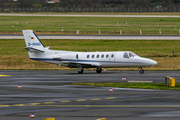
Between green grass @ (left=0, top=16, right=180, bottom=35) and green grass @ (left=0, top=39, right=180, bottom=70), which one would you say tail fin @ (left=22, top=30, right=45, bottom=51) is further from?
green grass @ (left=0, top=16, right=180, bottom=35)

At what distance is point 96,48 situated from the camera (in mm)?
55438

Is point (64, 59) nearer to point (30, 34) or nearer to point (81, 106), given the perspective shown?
point (30, 34)

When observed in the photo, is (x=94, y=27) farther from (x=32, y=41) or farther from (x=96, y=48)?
(x=32, y=41)

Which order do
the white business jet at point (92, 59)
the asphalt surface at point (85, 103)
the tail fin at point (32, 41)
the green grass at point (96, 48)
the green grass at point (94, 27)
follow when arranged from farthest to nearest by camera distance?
the green grass at point (94, 27) < the green grass at point (96, 48) < the tail fin at point (32, 41) < the white business jet at point (92, 59) < the asphalt surface at point (85, 103)

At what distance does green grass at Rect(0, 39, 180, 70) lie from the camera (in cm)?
4881

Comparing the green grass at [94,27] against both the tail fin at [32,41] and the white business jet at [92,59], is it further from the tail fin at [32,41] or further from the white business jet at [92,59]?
the white business jet at [92,59]

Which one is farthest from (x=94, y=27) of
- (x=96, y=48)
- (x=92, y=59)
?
(x=92, y=59)

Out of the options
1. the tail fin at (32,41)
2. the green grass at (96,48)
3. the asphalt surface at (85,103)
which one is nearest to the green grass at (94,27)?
the green grass at (96,48)

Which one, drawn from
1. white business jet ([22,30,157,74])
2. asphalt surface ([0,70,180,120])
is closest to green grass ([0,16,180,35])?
white business jet ([22,30,157,74])

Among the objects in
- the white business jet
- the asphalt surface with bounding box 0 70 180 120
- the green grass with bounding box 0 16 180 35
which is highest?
the green grass with bounding box 0 16 180 35

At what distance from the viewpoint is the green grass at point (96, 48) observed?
48.8m

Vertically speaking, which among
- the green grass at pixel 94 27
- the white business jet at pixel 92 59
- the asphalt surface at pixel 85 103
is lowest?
the asphalt surface at pixel 85 103

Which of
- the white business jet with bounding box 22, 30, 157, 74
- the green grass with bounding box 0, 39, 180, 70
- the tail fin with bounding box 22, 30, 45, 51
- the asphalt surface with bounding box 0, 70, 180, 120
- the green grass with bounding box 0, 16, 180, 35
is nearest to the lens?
the asphalt surface with bounding box 0, 70, 180, 120

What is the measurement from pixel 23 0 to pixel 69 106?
171327 millimetres
